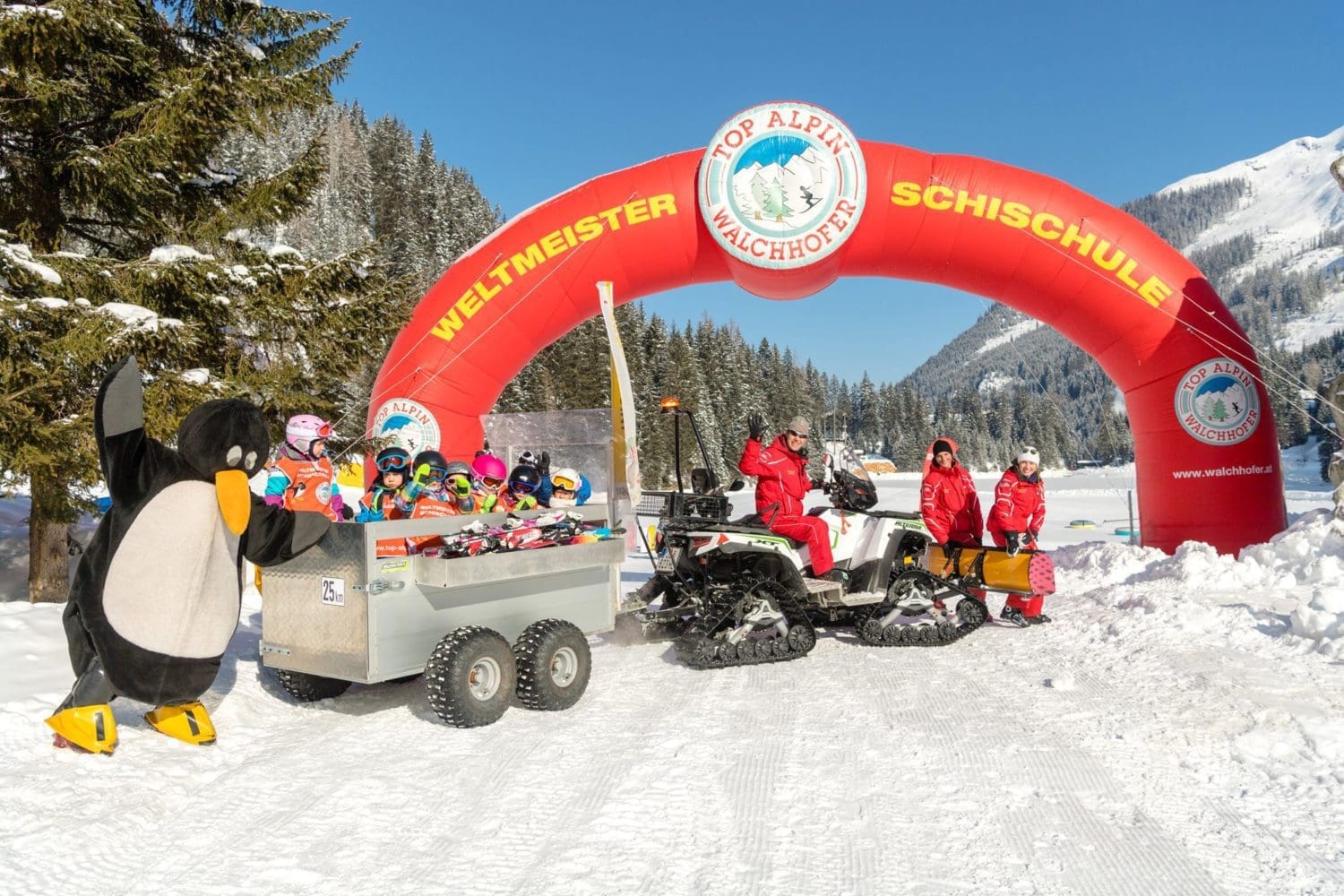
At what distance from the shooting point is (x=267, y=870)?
2.80 metres

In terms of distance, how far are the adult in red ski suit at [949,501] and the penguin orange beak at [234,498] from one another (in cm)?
571

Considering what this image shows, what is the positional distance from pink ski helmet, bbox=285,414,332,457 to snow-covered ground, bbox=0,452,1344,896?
1.84m

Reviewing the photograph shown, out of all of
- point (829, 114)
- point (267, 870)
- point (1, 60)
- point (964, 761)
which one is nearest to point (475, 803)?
point (267, 870)

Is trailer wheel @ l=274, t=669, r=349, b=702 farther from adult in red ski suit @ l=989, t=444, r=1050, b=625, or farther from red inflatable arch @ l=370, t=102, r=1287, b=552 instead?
adult in red ski suit @ l=989, t=444, r=1050, b=625

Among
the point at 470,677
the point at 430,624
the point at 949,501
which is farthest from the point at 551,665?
the point at 949,501

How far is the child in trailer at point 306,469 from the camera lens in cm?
646

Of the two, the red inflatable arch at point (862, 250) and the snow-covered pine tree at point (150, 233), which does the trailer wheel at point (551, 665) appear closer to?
the snow-covered pine tree at point (150, 233)

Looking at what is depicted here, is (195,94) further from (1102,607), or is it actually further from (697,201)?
(1102,607)

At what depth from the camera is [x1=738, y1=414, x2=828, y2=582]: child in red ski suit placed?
6.81m

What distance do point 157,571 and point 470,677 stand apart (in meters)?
1.51

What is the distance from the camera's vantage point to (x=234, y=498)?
412cm

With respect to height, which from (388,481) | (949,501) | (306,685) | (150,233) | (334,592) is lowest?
(306,685)

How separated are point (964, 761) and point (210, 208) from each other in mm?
8209

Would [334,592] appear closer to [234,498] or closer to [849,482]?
[234,498]
